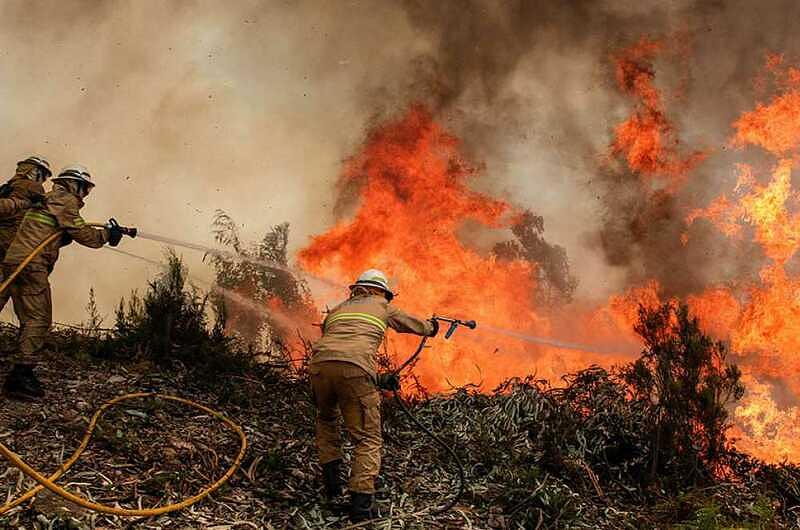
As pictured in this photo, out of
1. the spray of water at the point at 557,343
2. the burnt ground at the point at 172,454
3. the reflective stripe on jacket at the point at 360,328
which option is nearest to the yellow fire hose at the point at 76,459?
the burnt ground at the point at 172,454

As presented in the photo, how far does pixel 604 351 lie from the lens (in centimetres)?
1412

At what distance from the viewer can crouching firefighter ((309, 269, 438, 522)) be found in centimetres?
518

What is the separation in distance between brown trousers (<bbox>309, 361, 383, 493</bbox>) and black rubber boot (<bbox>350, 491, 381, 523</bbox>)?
69mm

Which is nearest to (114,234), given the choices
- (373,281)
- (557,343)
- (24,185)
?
(24,185)

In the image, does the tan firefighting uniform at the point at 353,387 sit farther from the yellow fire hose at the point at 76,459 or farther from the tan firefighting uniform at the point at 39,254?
the tan firefighting uniform at the point at 39,254

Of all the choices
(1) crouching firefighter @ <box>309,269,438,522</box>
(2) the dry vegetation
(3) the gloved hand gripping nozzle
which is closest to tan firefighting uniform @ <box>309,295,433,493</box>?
(1) crouching firefighter @ <box>309,269,438,522</box>

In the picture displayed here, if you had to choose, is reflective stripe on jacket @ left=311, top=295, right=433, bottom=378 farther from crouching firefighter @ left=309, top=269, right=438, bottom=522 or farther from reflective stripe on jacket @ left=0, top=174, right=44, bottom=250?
reflective stripe on jacket @ left=0, top=174, right=44, bottom=250

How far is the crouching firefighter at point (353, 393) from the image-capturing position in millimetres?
5180

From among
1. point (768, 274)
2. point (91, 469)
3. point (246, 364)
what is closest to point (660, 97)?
point (768, 274)

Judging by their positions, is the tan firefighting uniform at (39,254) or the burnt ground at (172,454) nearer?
the burnt ground at (172,454)

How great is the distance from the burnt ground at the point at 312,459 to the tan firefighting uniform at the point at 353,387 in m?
0.46

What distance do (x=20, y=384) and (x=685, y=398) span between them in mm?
6849

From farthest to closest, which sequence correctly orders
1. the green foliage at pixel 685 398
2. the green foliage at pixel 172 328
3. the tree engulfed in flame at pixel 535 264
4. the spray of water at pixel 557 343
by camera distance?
the spray of water at pixel 557 343
the tree engulfed in flame at pixel 535 264
the green foliage at pixel 172 328
the green foliage at pixel 685 398

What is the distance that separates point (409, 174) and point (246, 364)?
23.9 ft
